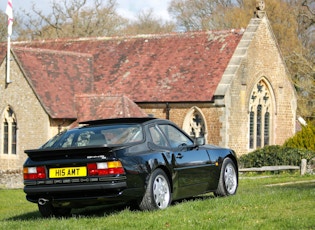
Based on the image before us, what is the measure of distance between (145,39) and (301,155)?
14.6m

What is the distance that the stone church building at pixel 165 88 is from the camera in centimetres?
3566

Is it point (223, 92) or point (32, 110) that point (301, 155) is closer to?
point (223, 92)

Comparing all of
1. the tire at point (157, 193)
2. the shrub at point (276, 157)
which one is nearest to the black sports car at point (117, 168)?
the tire at point (157, 193)

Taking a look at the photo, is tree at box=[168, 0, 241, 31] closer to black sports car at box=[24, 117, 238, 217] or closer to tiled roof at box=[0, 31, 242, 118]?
tiled roof at box=[0, 31, 242, 118]

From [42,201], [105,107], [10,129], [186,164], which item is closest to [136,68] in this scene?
[105,107]

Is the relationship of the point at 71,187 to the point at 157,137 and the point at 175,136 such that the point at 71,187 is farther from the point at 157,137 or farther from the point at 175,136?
the point at 175,136

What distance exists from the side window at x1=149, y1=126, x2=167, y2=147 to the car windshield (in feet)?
0.88

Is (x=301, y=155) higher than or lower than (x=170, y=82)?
lower

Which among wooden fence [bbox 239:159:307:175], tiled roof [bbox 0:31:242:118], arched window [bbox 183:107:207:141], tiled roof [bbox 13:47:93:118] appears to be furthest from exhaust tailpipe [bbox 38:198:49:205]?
arched window [bbox 183:107:207:141]

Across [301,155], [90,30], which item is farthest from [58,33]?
[301,155]

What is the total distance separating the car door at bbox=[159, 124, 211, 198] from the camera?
12516mm

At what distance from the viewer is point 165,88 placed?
37.4 m

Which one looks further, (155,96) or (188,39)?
(188,39)

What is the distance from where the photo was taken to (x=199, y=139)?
530 inches
